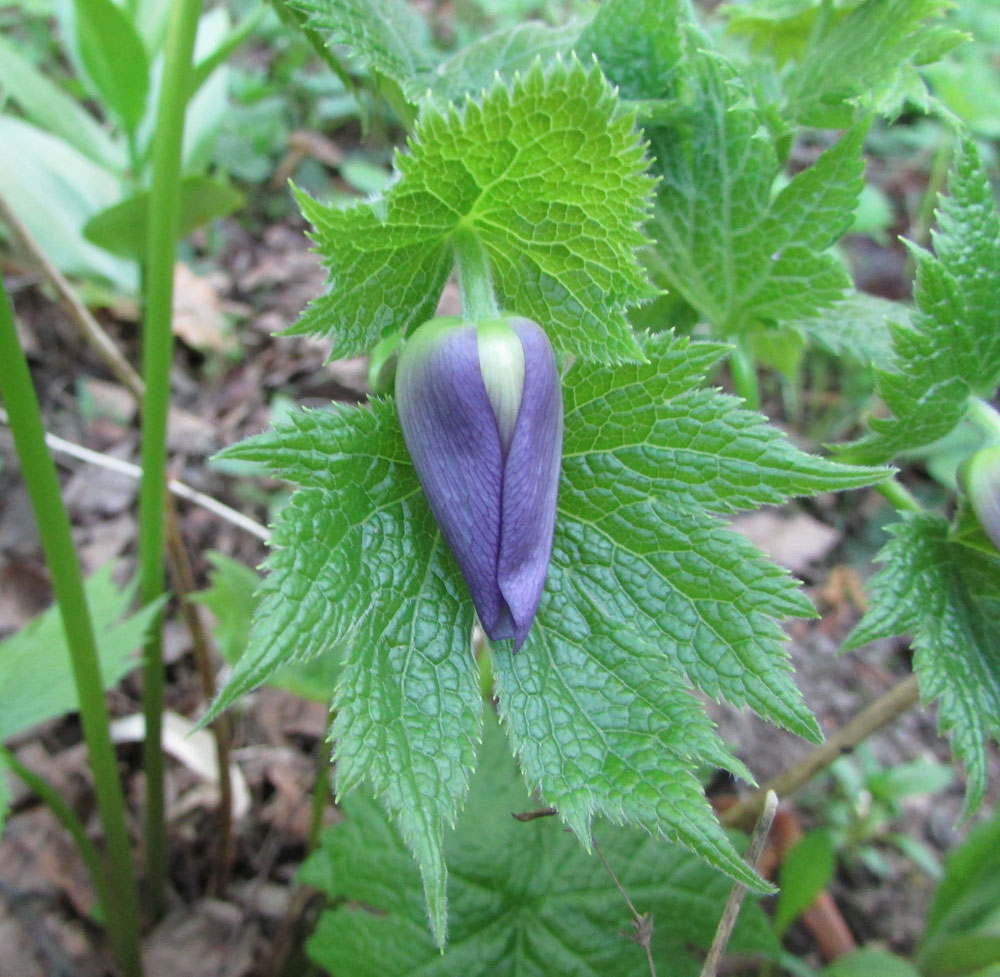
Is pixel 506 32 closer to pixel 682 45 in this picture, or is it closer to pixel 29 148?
pixel 682 45

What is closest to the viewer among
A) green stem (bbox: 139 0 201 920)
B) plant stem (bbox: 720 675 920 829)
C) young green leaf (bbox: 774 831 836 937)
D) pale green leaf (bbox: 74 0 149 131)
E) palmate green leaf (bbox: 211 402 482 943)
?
palmate green leaf (bbox: 211 402 482 943)

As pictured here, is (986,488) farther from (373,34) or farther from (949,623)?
(373,34)

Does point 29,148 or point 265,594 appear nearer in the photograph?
point 265,594

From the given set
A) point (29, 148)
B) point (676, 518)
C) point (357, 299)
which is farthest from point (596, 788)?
point (29, 148)

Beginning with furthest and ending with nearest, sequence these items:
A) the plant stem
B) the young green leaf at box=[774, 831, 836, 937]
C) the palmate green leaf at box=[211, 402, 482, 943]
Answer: the young green leaf at box=[774, 831, 836, 937], the plant stem, the palmate green leaf at box=[211, 402, 482, 943]

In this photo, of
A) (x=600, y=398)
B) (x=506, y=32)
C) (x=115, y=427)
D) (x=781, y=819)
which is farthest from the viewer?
(x=115, y=427)

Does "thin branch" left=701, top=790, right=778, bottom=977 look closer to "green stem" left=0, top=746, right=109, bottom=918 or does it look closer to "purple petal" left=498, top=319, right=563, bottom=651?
"purple petal" left=498, top=319, right=563, bottom=651

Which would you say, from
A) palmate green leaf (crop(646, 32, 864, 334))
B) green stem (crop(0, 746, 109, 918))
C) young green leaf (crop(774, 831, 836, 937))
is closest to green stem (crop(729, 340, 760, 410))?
palmate green leaf (crop(646, 32, 864, 334))
